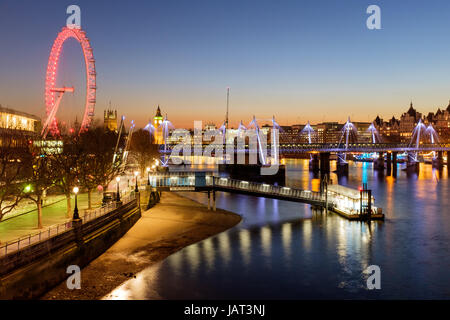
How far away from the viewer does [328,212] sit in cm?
4119

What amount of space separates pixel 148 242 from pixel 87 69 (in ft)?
96.7

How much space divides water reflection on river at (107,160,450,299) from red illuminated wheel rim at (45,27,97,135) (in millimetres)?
22350

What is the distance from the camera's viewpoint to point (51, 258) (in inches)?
754

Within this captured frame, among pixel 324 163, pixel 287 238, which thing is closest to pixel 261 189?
pixel 287 238

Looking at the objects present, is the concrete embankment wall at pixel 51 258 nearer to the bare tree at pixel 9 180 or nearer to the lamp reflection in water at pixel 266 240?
the bare tree at pixel 9 180

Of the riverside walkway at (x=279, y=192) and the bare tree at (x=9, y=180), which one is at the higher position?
the bare tree at (x=9, y=180)

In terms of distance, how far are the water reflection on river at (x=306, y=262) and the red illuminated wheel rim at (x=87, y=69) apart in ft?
73.3

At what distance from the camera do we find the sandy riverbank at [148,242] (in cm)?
2028

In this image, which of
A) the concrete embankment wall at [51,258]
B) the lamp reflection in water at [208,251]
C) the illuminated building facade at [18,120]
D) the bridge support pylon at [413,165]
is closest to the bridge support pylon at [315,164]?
the bridge support pylon at [413,165]

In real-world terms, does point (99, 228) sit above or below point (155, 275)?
above

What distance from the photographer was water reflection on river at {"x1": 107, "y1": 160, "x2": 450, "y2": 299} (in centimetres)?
2123
